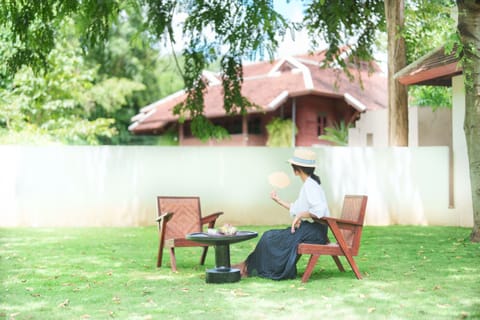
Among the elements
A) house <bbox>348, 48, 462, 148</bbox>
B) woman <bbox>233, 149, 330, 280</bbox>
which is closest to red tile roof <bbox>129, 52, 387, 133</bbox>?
house <bbox>348, 48, 462, 148</bbox>

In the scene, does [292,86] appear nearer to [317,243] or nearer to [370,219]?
[370,219]

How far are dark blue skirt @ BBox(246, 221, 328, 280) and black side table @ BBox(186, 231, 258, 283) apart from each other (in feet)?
0.89

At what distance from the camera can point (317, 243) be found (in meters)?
7.52

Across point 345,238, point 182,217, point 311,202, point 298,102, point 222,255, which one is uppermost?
point 298,102

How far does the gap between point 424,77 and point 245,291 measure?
839 cm

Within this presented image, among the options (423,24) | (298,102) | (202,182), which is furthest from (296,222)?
(298,102)

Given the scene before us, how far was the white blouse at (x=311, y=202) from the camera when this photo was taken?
7.42m

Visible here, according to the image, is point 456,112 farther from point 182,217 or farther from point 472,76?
point 182,217

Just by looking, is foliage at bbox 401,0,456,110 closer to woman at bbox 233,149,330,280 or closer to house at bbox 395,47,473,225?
house at bbox 395,47,473,225

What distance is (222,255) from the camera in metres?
7.54

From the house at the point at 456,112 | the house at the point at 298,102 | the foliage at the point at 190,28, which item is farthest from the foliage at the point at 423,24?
the house at the point at 298,102

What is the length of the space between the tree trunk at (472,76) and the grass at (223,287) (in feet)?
3.63

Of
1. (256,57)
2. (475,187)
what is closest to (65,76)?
(256,57)

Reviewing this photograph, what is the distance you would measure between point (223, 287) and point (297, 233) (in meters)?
1.02
